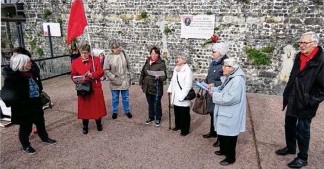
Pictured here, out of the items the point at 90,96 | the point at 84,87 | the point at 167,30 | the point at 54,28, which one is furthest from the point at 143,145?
the point at 54,28

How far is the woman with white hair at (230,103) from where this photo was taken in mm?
4059

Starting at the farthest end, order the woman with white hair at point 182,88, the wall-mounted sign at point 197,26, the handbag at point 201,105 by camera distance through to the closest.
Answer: the wall-mounted sign at point 197,26 < the woman with white hair at point 182,88 < the handbag at point 201,105

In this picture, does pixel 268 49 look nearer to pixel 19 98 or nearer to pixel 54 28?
pixel 19 98

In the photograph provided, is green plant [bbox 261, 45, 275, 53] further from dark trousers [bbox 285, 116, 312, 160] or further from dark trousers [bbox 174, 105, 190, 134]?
dark trousers [bbox 285, 116, 312, 160]

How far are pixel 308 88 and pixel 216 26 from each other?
17.1 ft

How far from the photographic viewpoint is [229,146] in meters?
4.44

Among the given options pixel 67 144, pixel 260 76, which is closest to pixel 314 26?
pixel 260 76

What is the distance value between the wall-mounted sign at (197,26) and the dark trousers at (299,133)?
16.4 ft

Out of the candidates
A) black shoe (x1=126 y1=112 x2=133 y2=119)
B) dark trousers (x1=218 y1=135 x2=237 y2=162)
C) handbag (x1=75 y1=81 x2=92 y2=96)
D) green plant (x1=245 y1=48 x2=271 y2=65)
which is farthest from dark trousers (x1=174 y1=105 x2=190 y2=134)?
green plant (x1=245 y1=48 x2=271 y2=65)

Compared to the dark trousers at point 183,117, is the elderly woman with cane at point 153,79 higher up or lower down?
higher up

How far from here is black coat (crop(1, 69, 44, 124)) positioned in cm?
457

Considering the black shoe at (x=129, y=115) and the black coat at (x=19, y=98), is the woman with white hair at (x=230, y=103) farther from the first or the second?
the black coat at (x=19, y=98)

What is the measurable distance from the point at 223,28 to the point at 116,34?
3.82 m

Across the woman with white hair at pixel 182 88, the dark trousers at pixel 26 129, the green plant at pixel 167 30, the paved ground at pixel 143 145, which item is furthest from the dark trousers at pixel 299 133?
the green plant at pixel 167 30
